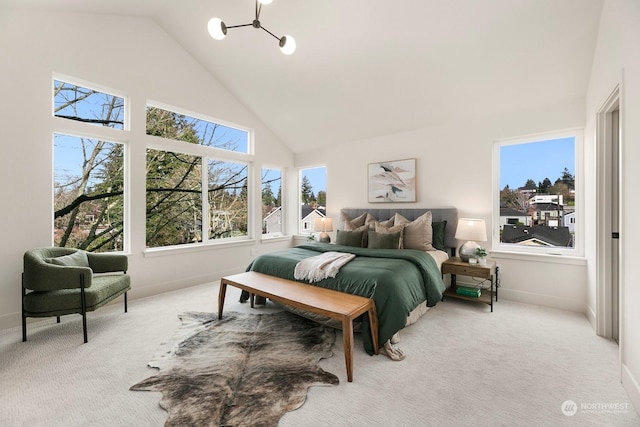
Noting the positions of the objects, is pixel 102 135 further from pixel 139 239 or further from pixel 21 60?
pixel 139 239

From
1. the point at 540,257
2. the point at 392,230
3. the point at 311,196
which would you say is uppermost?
the point at 311,196

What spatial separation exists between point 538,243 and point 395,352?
266cm

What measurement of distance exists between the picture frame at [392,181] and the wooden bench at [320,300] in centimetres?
243

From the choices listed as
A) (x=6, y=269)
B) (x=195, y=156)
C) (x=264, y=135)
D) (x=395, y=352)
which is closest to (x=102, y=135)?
(x=195, y=156)

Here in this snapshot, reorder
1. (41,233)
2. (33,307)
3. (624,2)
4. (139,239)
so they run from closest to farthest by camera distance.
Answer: (624,2), (33,307), (41,233), (139,239)

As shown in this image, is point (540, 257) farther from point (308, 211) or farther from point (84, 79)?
point (84, 79)

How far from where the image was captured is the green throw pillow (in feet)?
12.8

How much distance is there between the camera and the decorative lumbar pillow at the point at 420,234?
12.3ft

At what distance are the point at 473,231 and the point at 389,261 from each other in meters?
1.33

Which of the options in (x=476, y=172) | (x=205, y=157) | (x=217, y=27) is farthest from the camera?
(x=205, y=157)

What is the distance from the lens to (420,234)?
3766 mm

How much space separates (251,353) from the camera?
7.56 ft

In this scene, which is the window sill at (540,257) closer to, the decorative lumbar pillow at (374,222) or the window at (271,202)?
the decorative lumbar pillow at (374,222)

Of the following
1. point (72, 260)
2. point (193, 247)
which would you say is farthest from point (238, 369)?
point (193, 247)
